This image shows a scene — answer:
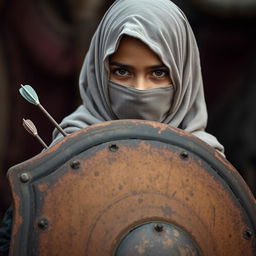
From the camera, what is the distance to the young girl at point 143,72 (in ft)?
13.3

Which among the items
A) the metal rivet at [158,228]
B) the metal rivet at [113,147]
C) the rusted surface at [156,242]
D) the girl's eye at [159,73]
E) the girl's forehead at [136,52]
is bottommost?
the rusted surface at [156,242]

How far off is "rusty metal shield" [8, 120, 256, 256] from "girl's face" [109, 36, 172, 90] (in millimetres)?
223

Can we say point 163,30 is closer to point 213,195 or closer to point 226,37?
point 213,195

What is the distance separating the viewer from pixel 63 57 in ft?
28.4

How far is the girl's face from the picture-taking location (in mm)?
4051

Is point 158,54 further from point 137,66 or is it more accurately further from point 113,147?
point 113,147

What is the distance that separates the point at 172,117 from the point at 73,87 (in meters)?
4.70

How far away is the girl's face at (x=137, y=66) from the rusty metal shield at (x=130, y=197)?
22 centimetres

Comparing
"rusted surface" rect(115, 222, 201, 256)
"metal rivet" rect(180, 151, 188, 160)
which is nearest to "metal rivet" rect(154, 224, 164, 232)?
"rusted surface" rect(115, 222, 201, 256)

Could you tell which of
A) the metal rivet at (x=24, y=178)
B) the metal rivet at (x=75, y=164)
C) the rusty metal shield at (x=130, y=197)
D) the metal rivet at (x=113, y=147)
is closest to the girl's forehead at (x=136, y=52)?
the rusty metal shield at (x=130, y=197)

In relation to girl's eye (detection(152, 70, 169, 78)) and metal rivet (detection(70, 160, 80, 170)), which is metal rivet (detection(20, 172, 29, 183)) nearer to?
metal rivet (detection(70, 160, 80, 170))

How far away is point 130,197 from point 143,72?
51 cm

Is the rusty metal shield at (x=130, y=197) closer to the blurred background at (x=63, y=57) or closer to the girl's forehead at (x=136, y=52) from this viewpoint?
the girl's forehead at (x=136, y=52)

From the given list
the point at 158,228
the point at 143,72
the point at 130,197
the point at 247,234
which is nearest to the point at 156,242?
the point at 158,228
